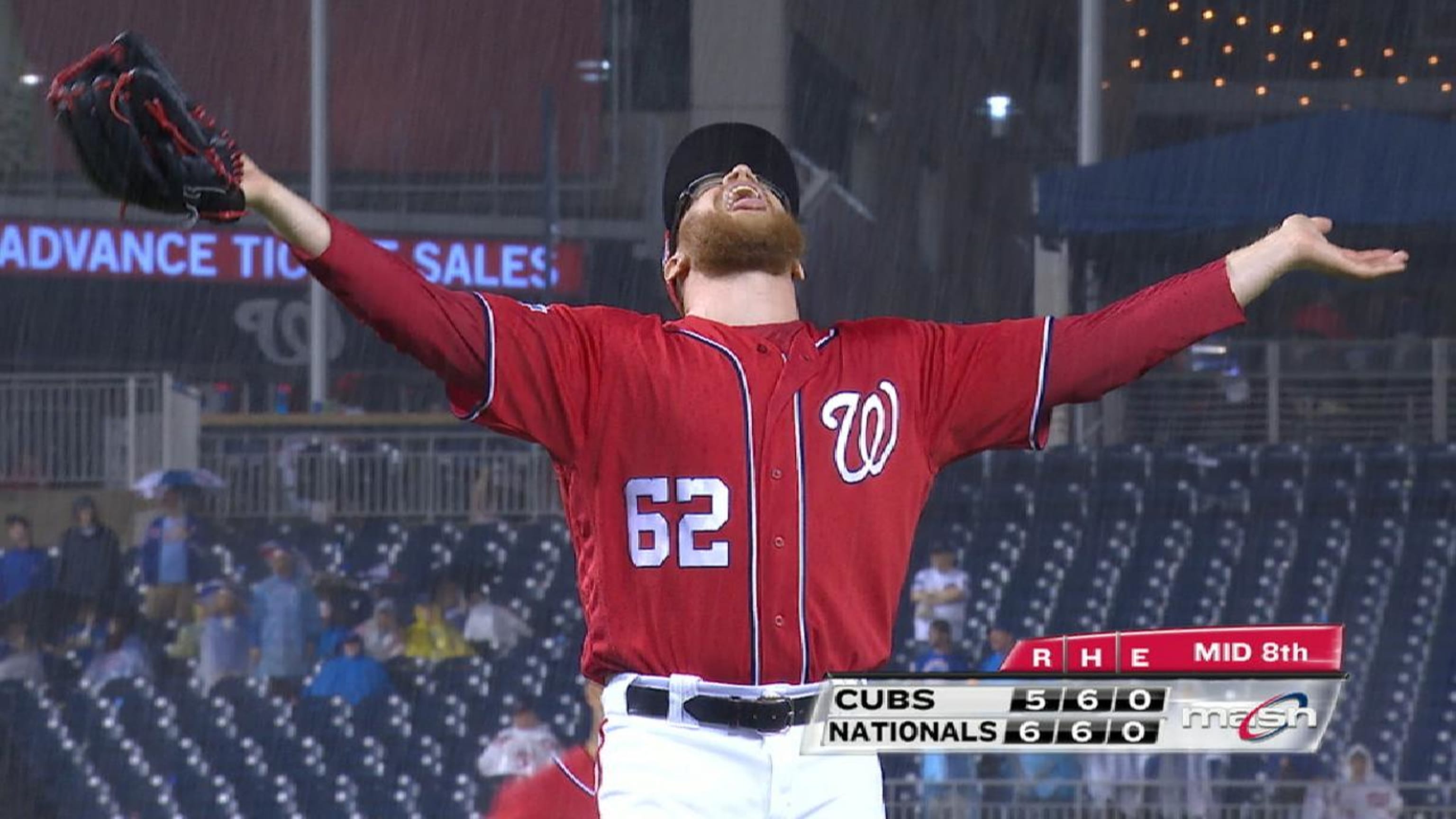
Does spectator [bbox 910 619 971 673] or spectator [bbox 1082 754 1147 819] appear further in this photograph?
spectator [bbox 910 619 971 673]

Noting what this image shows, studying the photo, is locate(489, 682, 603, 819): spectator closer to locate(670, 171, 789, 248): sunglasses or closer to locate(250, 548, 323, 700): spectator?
locate(670, 171, 789, 248): sunglasses

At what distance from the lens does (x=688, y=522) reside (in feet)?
8.94

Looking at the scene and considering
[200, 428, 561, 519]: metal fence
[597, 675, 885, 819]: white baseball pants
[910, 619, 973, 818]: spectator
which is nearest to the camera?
[597, 675, 885, 819]: white baseball pants

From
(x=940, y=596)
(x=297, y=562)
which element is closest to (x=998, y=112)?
(x=940, y=596)

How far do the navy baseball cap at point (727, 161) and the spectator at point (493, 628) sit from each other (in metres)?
9.77

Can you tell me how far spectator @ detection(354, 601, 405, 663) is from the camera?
12.1 meters

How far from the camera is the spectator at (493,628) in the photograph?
1259 cm

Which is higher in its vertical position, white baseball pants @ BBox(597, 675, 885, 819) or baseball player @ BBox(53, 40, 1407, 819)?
baseball player @ BBox(53, 40, 1407, 819)

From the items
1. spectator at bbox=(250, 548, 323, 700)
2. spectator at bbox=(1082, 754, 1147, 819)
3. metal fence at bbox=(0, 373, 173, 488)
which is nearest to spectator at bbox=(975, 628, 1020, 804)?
spectator at bbox=(1082, 754, 1147, 819)

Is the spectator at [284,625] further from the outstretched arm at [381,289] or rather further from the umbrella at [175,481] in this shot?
the outstretched arm at [381,289]

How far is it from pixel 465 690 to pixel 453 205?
43.4 ft

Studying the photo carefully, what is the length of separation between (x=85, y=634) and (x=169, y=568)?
683mm

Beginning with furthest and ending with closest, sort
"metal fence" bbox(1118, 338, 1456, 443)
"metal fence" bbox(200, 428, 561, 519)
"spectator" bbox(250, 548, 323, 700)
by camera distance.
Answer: "metal fence" bbox(200, 428, 561, 519)
"metal fence" bbox(1118, 338, 1456, 443)
"spectator" bbox(250, 548, 323, 700)

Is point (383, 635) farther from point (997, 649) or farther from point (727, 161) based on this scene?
point (727, 161)
